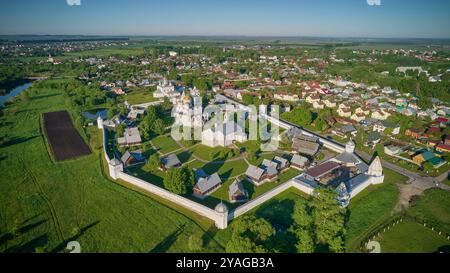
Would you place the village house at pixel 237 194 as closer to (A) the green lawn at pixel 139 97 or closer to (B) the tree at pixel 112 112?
(B) the tree at pixel 112 112

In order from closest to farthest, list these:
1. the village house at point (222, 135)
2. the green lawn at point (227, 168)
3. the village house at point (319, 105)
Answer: the green lawn at point (227, 168) < the village house at point (222, 135) < the village house at point (319, 105)

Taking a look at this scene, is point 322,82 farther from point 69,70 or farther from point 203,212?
point 69,70

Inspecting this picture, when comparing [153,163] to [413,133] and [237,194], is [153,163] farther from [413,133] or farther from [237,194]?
[413,133]

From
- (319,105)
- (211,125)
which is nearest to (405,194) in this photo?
(211,125)

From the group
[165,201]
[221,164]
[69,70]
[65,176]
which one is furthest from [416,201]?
[69,70]

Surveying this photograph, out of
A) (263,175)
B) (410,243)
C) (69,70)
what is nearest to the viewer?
(410,243)

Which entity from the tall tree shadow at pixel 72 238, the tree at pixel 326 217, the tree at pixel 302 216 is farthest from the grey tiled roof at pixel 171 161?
the tree at pixel 326 217
